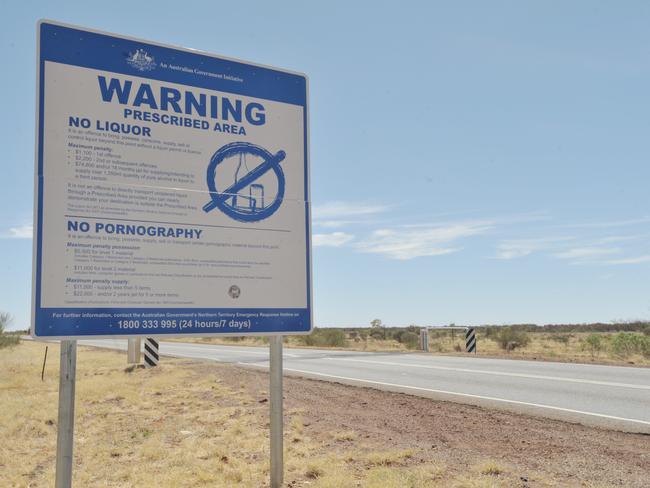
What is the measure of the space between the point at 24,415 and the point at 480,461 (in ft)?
25.7

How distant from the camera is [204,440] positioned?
300 inches

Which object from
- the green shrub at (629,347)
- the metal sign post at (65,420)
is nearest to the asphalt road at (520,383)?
the metal sign post at (65,420)

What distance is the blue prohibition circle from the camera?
543 centimetres

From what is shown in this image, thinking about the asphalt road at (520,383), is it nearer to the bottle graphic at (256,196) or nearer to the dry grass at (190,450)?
the dry grass at (190,450)

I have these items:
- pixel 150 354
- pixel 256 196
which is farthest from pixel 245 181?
pixel 150 354

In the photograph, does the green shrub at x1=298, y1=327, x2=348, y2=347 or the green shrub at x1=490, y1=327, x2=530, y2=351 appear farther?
the green shrub at x1=298, y1=327, x2=348, y2=347

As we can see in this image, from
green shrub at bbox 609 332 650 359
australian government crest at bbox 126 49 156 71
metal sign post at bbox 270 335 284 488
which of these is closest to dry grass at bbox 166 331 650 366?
green shrub at bbox 609 332 650 359

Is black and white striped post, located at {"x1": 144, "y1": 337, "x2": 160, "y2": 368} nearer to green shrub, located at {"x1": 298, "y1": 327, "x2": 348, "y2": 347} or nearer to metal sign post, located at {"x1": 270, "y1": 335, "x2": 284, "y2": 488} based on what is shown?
metal sign post, located at {"x1": 270, "y1": 335, "x2": 284, "y2": 488}

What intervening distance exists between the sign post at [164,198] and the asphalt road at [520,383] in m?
5.97

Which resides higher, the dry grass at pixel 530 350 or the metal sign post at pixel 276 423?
the metal sign post at pixel 276 423

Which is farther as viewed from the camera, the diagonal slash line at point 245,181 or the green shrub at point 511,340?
the green shrub at point 511,340

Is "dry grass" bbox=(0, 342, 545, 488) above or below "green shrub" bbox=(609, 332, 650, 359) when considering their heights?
above

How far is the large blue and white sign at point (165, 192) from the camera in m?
4.69

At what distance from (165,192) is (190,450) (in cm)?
342
